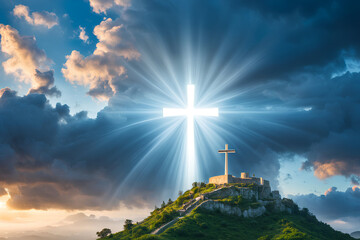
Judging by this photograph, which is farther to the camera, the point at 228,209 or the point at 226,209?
the point at 228,209

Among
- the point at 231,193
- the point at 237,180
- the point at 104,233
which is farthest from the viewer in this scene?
the point at 237,180

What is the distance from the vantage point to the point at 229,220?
11438 cm

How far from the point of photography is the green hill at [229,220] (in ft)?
328

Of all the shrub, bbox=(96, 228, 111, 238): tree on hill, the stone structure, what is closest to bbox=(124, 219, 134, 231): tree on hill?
bbox=(96, 228, 111, 238): tree on hill

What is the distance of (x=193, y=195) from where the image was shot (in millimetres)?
137875

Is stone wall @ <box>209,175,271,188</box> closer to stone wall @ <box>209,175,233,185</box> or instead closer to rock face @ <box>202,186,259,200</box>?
stone wall @ <box>209,175,233,185</box>

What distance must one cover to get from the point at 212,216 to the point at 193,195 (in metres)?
25.1

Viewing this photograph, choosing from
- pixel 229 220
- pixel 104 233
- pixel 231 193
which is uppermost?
pixel 231 193

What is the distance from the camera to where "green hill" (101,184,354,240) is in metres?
100

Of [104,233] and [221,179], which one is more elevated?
[221,179]

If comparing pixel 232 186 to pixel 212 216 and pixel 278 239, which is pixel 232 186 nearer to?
pixel 212 216

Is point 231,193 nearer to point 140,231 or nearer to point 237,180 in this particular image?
point 237,180

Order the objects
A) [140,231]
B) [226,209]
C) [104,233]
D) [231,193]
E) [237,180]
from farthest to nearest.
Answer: [237,180] < [104,233] < [231,193] < [226,209] < [140,231]

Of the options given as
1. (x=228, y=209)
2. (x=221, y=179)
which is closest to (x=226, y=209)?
(x=228, y=209)
